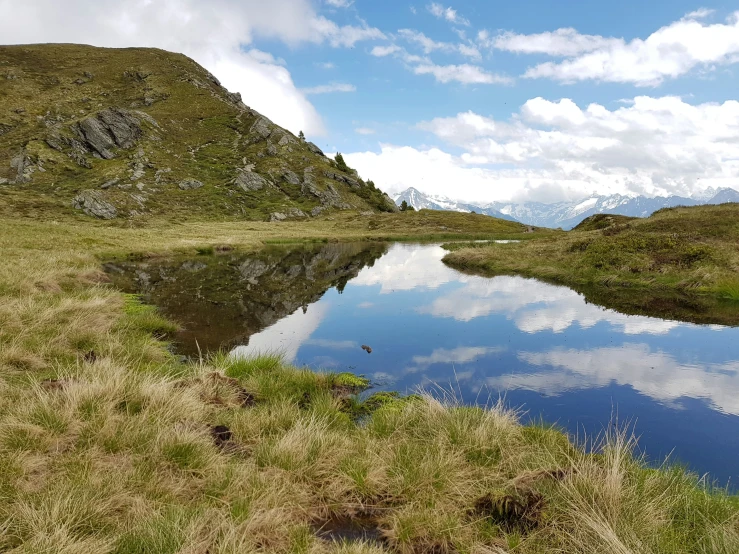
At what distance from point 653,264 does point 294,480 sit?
31.4 meters

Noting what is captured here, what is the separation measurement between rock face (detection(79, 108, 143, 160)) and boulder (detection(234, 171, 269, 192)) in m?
33.6

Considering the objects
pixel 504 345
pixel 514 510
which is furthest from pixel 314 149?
pixel 514 510

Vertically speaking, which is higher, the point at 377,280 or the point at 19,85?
the point at 19,85

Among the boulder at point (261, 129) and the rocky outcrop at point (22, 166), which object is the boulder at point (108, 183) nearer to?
the rocky outcrop at point (22, 166)

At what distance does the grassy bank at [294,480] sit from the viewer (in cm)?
468

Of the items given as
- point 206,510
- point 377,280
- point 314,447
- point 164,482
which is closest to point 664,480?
point 314,447

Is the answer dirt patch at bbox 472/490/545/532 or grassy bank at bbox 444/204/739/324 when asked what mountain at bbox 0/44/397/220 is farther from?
dirt patch at bbox 472/490/545/532

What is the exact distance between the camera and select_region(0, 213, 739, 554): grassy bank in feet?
15.3

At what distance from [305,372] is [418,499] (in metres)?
6.18

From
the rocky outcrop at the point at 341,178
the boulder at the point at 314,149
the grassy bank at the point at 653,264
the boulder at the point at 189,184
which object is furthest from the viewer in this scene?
the boulder at the point at 314,149

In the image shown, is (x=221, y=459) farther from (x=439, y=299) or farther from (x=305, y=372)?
(x=439, y=299)

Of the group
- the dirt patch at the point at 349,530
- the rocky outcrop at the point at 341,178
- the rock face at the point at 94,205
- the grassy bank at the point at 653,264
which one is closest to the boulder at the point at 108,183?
the rock face at the point at 94,205

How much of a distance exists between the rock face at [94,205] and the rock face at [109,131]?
37.0m

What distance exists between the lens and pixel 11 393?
7.74 meters
